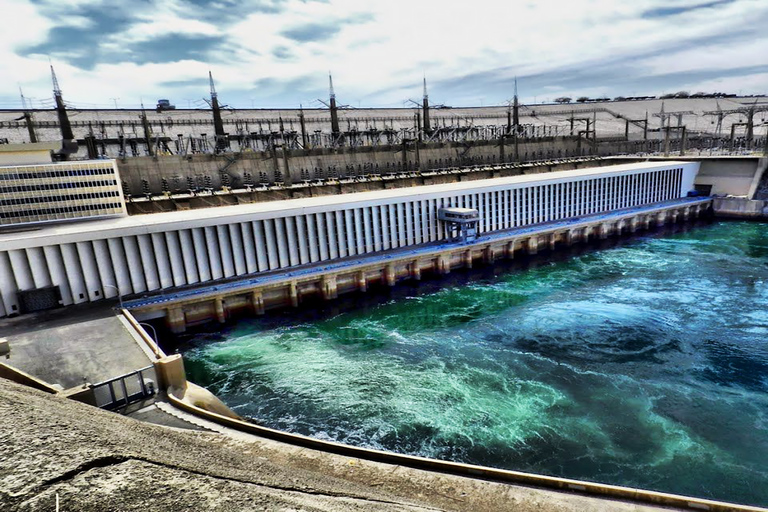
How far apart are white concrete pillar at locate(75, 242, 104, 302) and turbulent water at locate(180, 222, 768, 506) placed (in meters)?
6.17

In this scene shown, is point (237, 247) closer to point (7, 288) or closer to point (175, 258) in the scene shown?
point (175, 258)

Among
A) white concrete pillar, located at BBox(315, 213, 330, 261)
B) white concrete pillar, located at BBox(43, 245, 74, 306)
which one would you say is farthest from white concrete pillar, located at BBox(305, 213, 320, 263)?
white concrete pillar, located at BBox(43, 245, 74, 306)

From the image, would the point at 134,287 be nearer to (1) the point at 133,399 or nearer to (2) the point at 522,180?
(1) the point at 133,399

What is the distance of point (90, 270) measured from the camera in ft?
93.9

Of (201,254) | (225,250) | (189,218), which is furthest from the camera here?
(225,250)

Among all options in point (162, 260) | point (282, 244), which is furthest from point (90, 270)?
point (282, 244)

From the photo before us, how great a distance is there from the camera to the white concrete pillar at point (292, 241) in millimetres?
35781

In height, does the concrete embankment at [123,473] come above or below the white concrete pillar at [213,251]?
above

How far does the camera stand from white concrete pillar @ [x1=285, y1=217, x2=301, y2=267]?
35.8 metres

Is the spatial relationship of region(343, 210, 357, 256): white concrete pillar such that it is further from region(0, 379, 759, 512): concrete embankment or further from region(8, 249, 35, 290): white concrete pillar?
region(0, 379, 759, 512): concrete embankment

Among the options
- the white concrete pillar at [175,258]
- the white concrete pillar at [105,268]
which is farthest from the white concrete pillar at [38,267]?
the white concrete pillar at [175,258]

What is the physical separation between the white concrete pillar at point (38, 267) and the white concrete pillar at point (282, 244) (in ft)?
46.7

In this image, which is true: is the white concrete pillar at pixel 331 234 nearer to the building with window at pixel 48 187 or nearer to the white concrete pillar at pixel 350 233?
the white concrete pillar at pixel 350 233

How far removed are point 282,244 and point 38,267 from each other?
49.2 feet
